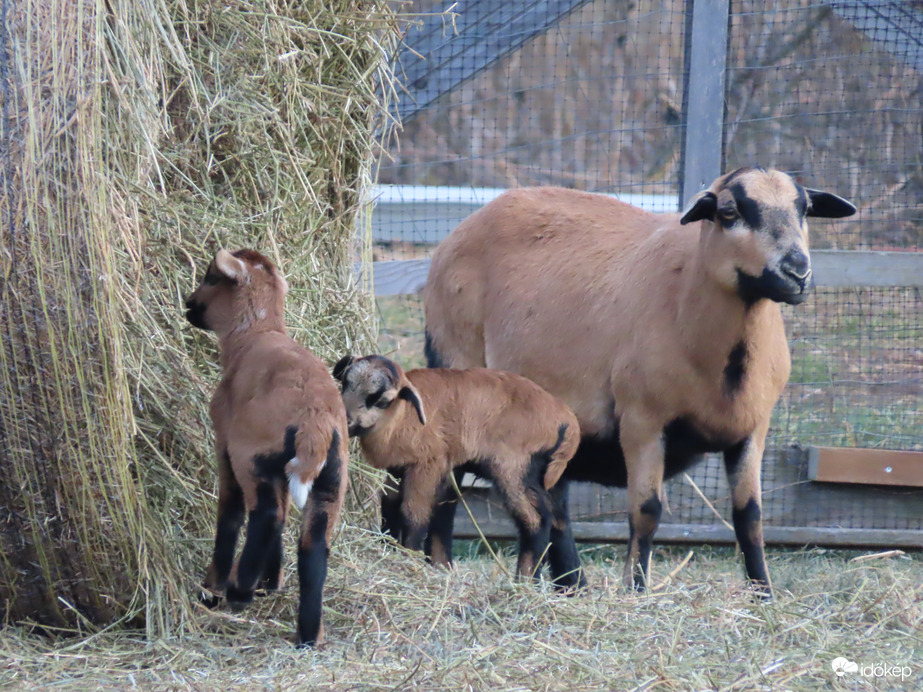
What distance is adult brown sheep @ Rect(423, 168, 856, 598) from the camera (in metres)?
4.69

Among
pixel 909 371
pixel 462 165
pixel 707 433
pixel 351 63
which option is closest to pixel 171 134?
pixel 351 63

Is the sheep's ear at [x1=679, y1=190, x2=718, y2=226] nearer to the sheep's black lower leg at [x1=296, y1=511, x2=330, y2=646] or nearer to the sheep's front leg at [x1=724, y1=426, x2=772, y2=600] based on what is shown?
the sheep's front leg at [x1=724, y1=426, x2=772, y2=600]

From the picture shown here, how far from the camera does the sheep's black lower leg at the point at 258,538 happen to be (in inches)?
148

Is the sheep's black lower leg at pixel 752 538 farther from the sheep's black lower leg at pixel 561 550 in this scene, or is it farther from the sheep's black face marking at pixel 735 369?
the sheep's black lower leg at pixel 561 550

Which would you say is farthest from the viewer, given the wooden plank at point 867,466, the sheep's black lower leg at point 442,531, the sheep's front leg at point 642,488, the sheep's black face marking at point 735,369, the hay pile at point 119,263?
the wooden plank at point 867,466

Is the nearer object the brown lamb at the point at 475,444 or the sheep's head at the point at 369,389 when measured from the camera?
the sheep's head at the point at 369,389

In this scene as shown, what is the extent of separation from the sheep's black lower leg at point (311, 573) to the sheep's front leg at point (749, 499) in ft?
6.87

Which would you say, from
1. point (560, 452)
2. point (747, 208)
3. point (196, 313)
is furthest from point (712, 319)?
point (196, 313)

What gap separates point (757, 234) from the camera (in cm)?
457

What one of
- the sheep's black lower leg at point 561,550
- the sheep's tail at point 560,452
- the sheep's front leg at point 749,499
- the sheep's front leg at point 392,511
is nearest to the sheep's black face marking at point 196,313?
the sheep's front leg at point 392,511

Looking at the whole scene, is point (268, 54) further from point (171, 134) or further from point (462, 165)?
point (462, 165)

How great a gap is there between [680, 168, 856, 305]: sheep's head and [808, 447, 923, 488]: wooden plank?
7.09ft

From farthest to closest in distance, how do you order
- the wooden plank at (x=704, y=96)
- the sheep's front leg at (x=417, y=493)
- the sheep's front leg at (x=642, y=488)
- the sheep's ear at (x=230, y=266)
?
the wooden plank at (x=704, y=96)
the sheep's front leg at (x=642, y=488)
the sheep's front leg at (x=417, y=493)
the sheep's ear at (x=230, y=266)

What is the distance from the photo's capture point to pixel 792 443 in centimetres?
679
